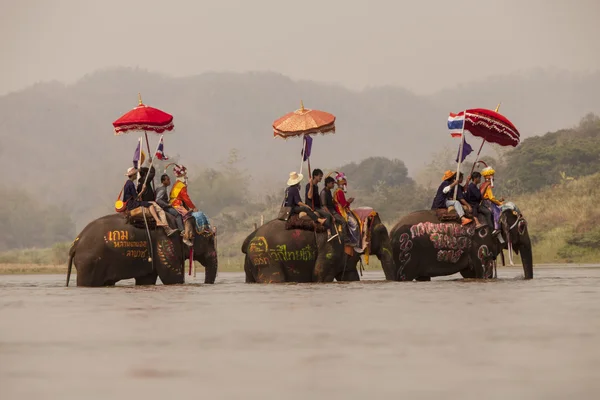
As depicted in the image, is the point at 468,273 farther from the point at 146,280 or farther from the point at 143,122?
the point at 143,122

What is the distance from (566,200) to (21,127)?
5546 inches

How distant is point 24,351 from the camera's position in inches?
524

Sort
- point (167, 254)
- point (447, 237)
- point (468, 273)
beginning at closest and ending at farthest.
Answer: point (167, 254)
point (447, 237)
point (468, 273)

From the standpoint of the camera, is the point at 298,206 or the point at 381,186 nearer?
the point at 298,206

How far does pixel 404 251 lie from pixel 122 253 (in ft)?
18.7

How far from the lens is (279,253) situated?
26.2 m

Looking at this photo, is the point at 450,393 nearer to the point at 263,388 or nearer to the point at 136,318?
the point at 263,388

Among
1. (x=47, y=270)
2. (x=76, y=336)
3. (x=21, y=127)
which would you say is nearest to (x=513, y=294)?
(x=76, y=336)

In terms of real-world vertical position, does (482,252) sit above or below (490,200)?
below

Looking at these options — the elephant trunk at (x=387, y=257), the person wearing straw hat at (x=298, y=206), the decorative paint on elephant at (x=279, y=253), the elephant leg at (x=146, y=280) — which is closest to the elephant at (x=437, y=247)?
the elephant trunk at (x=387, y=257)

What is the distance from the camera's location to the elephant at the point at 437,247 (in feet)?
89.1

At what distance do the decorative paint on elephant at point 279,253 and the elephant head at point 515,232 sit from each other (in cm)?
442

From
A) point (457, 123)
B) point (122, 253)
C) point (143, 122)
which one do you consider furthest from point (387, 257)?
point (143, 122)

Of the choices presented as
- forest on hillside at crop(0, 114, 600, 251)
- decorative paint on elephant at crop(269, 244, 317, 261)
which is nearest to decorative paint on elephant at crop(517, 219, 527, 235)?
decorative paint on elephant at crop(269, 244, 317, 261)
